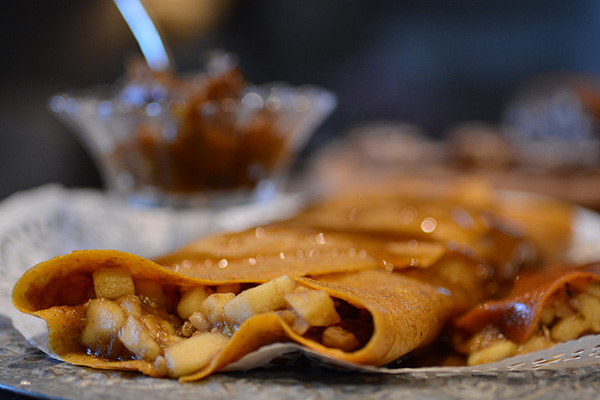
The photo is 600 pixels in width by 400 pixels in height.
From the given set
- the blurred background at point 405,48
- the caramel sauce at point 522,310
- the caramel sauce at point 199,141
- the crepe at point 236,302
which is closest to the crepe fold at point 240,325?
the crepe at point 236,302

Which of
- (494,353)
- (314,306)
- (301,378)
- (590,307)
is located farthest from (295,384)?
(590,307)

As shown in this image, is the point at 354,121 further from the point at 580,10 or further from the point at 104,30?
the point at 104,30

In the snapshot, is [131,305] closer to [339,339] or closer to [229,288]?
[229,288]

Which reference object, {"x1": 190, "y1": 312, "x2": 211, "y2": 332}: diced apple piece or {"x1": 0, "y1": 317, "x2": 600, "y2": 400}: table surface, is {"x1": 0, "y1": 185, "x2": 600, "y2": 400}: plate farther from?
{"x1": 190, "y1": 312, "x2": 211, "y2": 332}: diced apple piece

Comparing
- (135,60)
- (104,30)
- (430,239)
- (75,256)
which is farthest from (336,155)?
(75,256)

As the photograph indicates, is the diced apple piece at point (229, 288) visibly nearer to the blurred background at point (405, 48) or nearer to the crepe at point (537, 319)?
the crepe at point (537, 319)

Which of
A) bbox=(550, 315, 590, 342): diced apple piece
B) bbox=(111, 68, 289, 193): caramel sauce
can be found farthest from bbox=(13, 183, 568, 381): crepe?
bbox=(111, 68, 289, 193): caramel sauce

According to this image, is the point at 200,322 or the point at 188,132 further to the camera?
the point at 188,132
